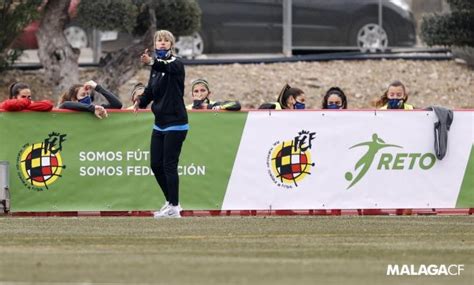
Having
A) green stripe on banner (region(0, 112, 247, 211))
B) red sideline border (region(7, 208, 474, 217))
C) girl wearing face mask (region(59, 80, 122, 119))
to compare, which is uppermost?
girl wearing face mask (region(59, 80, 122, 119))

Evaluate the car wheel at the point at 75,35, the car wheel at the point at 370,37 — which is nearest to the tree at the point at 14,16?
the car wheel at the point at 75,35

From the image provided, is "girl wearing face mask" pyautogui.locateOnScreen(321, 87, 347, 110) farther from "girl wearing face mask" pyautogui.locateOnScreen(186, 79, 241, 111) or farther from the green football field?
the green football field

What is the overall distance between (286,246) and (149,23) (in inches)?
551

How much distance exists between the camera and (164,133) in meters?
17.0

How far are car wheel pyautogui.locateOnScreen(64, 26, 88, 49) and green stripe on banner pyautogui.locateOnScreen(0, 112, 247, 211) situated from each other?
9561 mm

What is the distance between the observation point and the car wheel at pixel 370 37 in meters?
29.2

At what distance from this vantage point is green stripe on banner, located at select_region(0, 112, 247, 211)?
60.6 feet

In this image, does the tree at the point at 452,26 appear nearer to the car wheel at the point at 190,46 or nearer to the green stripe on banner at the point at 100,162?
the car wheel at the point at 190,46

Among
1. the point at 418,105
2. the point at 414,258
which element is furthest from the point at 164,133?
the point at 418,105

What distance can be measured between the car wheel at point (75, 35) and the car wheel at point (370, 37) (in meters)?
4.92

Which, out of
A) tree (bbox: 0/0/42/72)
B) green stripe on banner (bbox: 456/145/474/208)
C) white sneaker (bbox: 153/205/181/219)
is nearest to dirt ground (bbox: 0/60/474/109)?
tree (bbox: 0/0/42/72)

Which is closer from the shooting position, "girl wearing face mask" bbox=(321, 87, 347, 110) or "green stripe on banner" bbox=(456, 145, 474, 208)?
"green stripe on banner" bbox=(456, 145, 474, 208)

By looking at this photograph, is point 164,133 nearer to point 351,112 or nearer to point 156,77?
point 156,77

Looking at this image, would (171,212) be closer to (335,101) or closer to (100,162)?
(100,162)
